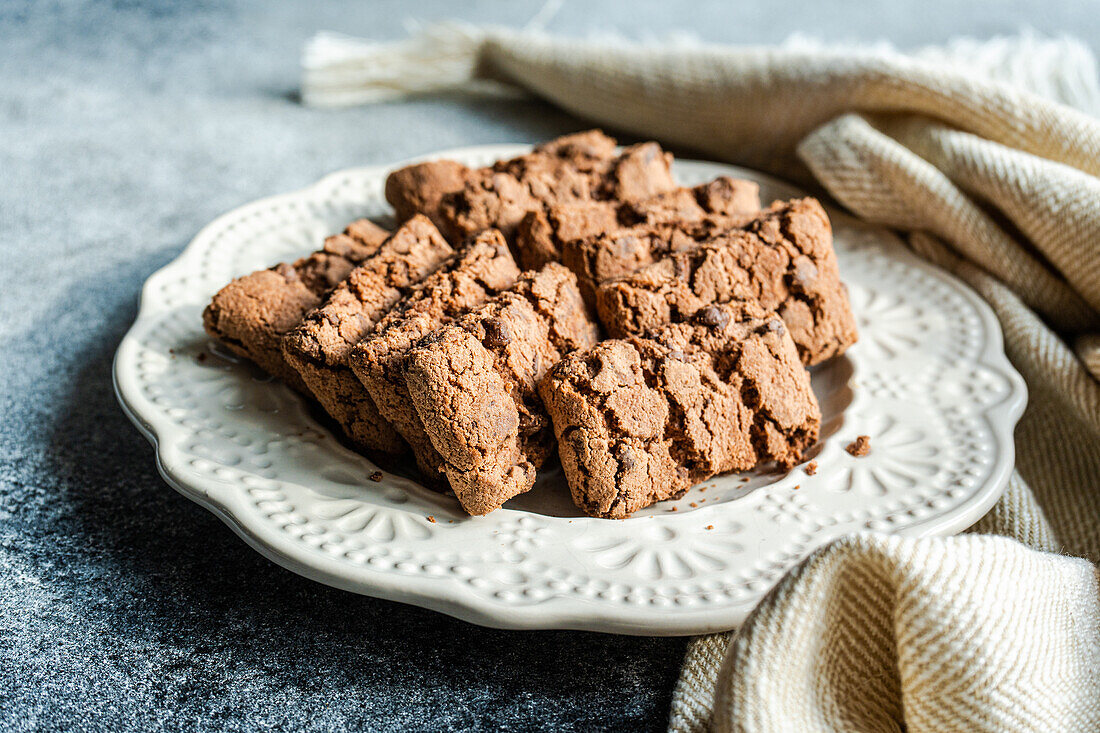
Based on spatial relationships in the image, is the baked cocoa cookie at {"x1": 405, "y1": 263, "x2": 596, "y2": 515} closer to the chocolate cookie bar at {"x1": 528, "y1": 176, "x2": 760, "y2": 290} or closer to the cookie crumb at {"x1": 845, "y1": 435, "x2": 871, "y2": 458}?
the chocolate cookie bar at {"x1": 528, "y1": 176, "x2": 760, "y2": 290}

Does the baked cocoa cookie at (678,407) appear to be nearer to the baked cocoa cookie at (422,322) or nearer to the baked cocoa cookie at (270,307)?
the baked cocoa cookie at (422,322)

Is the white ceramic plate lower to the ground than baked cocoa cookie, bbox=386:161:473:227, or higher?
lower

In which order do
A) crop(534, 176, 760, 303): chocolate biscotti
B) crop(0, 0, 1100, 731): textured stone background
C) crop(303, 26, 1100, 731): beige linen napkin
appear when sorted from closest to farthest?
crop(303, 26, 1100, 731): beige linen napkin, crop(0, 0, 1100, 731): textured stone background, crop(534, 176, 760, 303): chocolate biscotti

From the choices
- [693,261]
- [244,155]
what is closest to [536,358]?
[693,261]

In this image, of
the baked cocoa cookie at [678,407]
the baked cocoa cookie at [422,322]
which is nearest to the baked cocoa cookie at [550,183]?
the baked cocoa cookie at [422,322]

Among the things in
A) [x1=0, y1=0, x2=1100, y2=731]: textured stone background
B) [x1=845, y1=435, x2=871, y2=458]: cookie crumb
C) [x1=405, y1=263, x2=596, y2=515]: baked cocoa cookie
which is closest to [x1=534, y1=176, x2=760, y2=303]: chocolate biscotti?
[x1=405, y1=263, x2=596, y2=515]: baked cocoa cookie

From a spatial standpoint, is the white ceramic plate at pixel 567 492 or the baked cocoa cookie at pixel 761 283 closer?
the white ceramic plate at pixel 567 492
